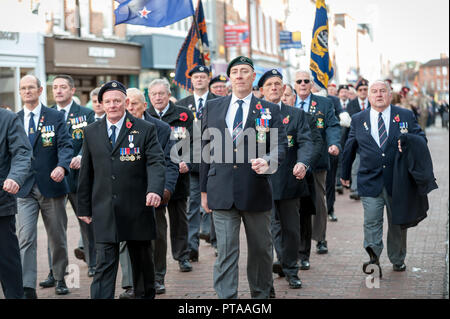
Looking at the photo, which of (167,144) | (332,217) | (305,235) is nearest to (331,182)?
(332,217)

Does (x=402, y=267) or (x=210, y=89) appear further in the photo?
(x=210, y=89)

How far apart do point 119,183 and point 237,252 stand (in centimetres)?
117

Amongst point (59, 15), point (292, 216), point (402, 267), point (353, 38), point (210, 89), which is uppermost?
point (353, 38)

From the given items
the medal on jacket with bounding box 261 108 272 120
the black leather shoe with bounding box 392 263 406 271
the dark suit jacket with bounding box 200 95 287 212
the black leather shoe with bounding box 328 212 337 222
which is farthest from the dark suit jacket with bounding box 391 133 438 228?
the black leather shoe with bounding box 328 212 337 222

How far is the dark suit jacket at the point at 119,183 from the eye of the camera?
6.45 meters

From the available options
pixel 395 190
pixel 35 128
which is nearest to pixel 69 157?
pixel 35 128

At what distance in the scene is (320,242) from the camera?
982 cm

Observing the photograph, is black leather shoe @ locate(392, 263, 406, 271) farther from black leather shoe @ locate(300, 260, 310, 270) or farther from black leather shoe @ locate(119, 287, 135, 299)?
black leather shoe @ locate(119, 287, 135, 299)

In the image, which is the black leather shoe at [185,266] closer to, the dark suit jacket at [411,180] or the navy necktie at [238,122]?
the dark suit jacket at [411,180]

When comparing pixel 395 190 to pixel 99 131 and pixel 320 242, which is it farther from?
pixel 99 131

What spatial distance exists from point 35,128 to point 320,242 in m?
4.02

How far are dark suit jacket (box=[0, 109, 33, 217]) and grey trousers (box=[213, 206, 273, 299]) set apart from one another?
5.65 feet

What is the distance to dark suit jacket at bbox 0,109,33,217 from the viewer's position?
6.41m

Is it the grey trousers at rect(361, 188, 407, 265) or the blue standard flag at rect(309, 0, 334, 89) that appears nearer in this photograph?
the grey trousers at rect(361, 188, 407, 265)
